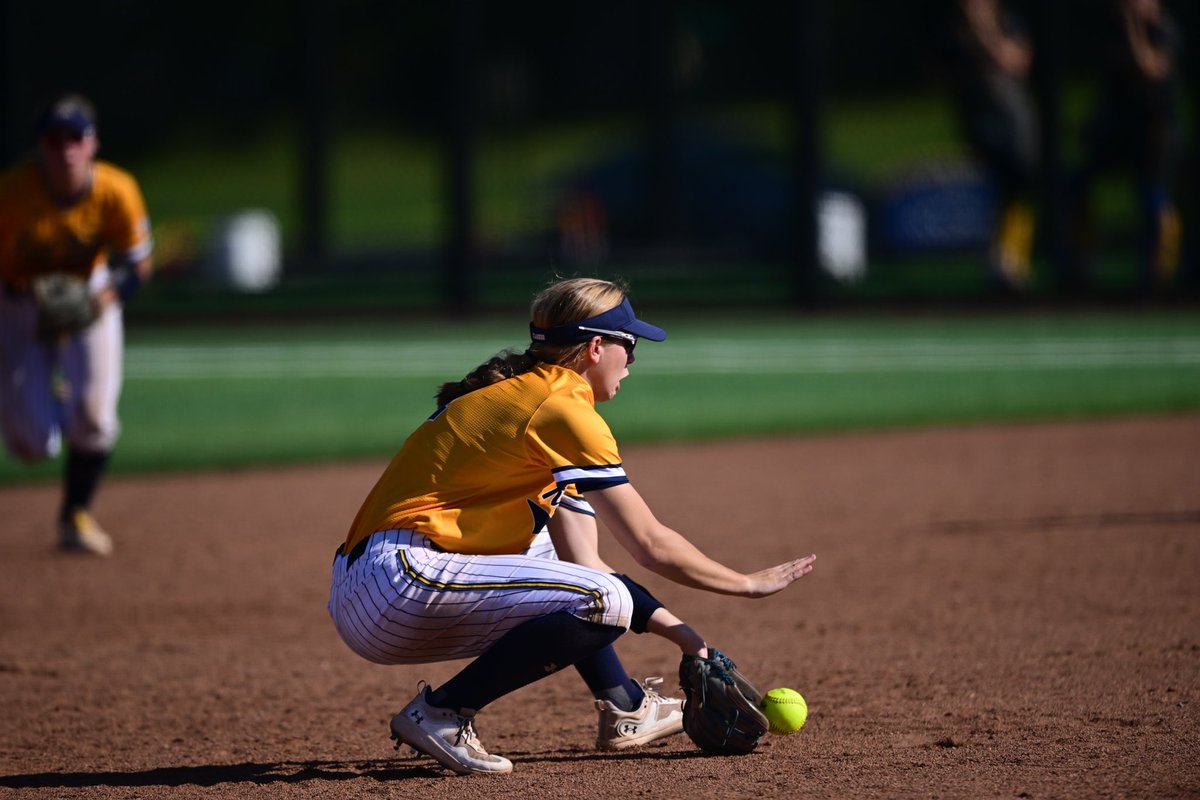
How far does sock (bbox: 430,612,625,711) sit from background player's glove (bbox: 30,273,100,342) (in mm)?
3564

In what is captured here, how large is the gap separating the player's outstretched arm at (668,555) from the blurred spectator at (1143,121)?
36.7ft

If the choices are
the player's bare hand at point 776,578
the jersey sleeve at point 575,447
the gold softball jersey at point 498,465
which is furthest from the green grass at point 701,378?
the player's bare hand at point 776,578

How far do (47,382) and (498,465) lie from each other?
3.82 metres

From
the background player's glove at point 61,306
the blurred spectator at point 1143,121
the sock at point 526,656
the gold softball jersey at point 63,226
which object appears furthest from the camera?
the blurred spectator at point 1143,121

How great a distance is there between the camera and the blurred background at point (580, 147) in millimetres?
15312

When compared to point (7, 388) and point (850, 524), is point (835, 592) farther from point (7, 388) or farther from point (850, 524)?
point (7, 388)

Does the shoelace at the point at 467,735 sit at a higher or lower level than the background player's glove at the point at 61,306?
lower

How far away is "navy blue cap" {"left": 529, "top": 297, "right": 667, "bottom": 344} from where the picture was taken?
374 centimetres

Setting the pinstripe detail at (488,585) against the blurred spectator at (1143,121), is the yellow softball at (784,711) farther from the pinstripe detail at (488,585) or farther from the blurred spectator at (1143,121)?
the blurred spectator at (1143,121)

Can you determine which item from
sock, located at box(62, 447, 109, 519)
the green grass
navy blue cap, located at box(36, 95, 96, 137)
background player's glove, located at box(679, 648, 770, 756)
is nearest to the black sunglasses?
background player's glove, located at box(679, 648, 770, 756)

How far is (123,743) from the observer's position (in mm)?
4234

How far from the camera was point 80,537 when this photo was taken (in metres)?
6.86

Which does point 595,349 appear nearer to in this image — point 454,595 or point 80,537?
point 454,595

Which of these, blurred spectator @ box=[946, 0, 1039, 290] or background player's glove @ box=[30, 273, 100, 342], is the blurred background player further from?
blurred spectator @ box=[946, 0, 1039, 290]
